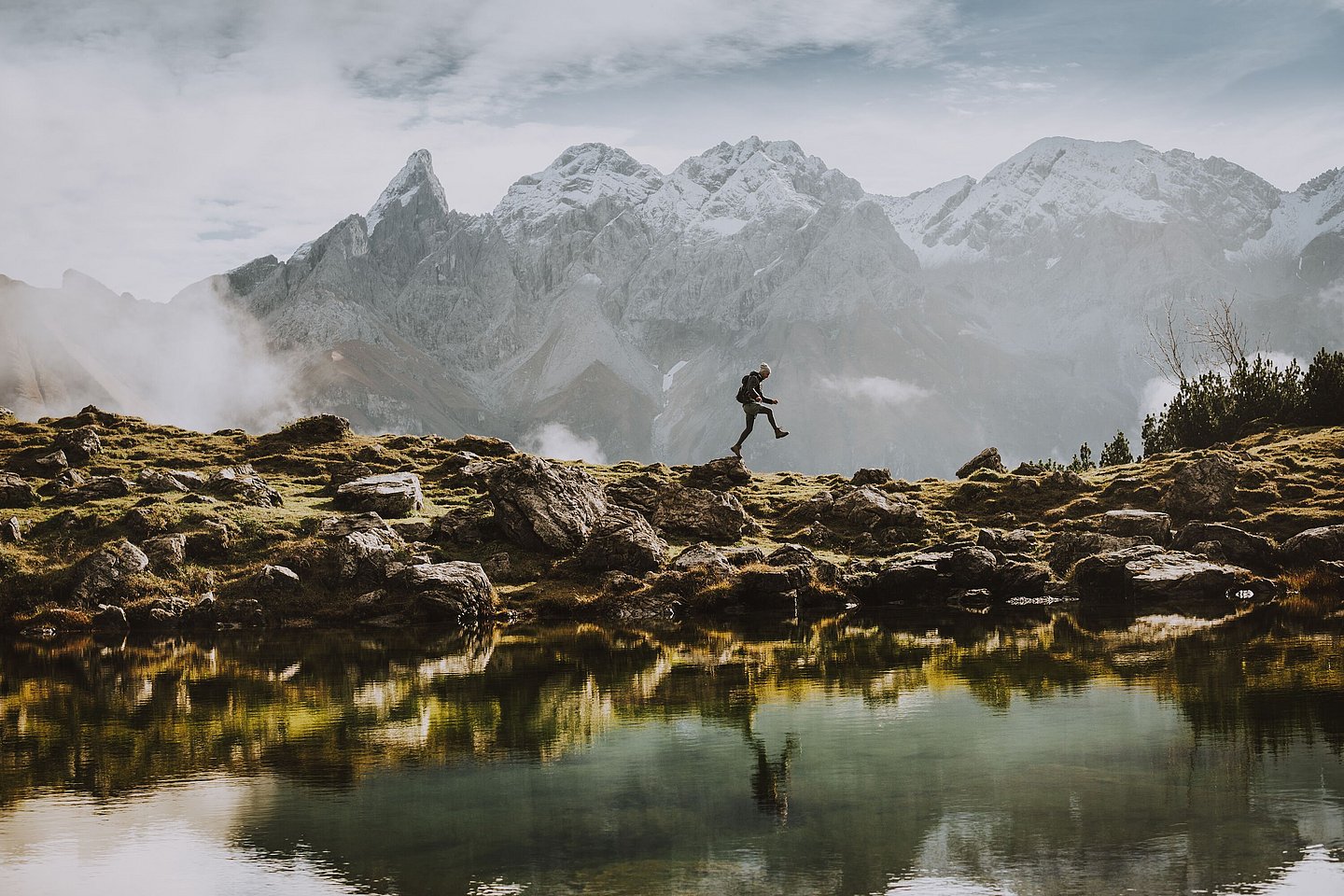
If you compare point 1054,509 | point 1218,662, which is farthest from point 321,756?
point 1054,509

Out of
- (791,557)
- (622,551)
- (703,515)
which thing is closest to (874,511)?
(703,515)

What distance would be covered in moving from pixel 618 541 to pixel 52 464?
35478 mm

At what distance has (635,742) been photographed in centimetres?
2080

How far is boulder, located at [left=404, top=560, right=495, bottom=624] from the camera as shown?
47188 mm

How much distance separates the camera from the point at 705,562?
51469 millimetres

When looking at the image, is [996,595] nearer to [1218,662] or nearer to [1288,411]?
[1218,662]

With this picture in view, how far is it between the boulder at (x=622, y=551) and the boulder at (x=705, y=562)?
0.98 m

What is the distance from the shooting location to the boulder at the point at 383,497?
59.3 meters

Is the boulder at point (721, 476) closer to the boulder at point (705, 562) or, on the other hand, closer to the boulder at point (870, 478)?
the boulder at point (870, 478)

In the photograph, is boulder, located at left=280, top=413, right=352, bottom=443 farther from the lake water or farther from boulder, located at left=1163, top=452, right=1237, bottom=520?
boulder, located at left=1163, top=452, right=1237, bottom=520

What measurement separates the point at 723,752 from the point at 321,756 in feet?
23.5

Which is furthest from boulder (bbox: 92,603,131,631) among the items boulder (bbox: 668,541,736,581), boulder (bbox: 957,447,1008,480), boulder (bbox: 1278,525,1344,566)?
boulder (bbox: 957,447,1008,480)

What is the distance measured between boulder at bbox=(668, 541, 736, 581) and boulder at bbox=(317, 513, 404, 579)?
1274 centimetres

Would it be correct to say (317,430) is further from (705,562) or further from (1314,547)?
(1314,547)
